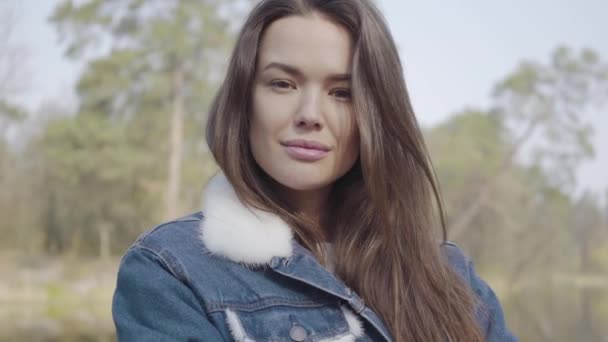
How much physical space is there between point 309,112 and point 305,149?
0.19ft

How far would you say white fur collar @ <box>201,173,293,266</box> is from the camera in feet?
3.59

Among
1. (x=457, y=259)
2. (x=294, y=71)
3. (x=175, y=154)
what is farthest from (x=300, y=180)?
(x=175, y=154)

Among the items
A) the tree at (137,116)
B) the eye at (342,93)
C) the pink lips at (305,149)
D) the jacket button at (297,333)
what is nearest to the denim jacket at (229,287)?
the jacket button at (297,333)

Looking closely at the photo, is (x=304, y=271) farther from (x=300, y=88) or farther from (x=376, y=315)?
(x=300, y=88)

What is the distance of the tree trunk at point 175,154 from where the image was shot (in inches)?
411

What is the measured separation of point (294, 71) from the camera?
1.13 meters

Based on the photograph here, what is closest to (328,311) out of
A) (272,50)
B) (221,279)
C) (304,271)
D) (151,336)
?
(304,271)

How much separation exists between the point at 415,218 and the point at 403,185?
6 centimetres

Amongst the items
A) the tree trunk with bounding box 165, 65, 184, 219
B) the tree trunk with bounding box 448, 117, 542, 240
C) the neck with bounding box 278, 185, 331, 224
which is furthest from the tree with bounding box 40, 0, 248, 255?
A: the neck with bounding box 278, 185, 331, 224

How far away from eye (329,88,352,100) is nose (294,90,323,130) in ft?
0.13

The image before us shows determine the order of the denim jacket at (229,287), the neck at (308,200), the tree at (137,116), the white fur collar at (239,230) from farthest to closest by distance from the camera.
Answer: the tree at (137,116), the neck at (308,200), the white fur collar at (239,230), the denim jacket at (229,287)

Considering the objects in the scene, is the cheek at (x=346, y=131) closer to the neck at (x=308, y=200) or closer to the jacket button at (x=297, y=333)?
the neck at (x=308, y=200)

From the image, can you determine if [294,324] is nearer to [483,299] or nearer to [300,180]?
[300,180]

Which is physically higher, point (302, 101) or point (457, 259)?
point (302, 101)
